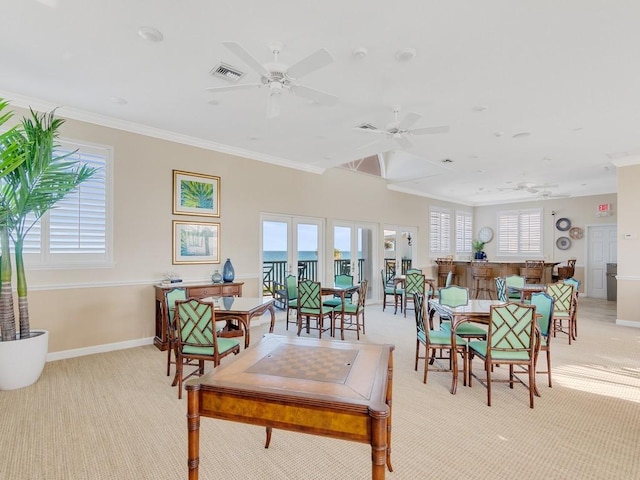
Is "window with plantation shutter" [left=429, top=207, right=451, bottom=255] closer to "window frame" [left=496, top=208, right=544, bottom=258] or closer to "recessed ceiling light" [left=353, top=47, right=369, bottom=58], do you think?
"window frame" [left=496, top=208, right=544, bottom=258]

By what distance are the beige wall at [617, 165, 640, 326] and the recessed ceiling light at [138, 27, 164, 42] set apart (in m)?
7.87

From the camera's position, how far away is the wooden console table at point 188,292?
4.82 meters

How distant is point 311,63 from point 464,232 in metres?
10.9

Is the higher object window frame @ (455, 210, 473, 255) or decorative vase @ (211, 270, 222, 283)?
window frame @ (455, 210, 473, 255)

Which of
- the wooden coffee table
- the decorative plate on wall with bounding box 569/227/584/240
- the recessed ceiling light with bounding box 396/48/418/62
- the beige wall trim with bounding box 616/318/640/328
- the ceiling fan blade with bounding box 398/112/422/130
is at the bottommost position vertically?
the beige wall trim with bounding box 616/318/640/328

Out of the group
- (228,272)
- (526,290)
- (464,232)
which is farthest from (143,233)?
(464,232)

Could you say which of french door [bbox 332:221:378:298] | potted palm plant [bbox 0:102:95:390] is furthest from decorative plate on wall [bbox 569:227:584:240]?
potted palm plant [bbox 0:102:95:390]

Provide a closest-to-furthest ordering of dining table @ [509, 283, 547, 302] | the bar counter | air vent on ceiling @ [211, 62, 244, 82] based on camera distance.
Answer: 1. air vent on ceiling @ [211, 62, 244, 82]
2. dining table @ [509, 283, 547, 302]
3. the bar counter

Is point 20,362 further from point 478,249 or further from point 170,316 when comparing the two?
point 478,249

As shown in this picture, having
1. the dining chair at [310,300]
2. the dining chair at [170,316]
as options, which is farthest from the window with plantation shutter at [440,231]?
the dining chair at [170,316]

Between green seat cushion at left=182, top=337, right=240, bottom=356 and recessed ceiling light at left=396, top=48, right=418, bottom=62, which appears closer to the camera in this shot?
recessed ceiling light at left=396, top=48, right=418, bottom=62

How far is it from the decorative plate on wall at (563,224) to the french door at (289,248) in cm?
814

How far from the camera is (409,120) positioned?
3895 mm

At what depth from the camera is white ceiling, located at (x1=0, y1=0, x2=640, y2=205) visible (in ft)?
8.54
